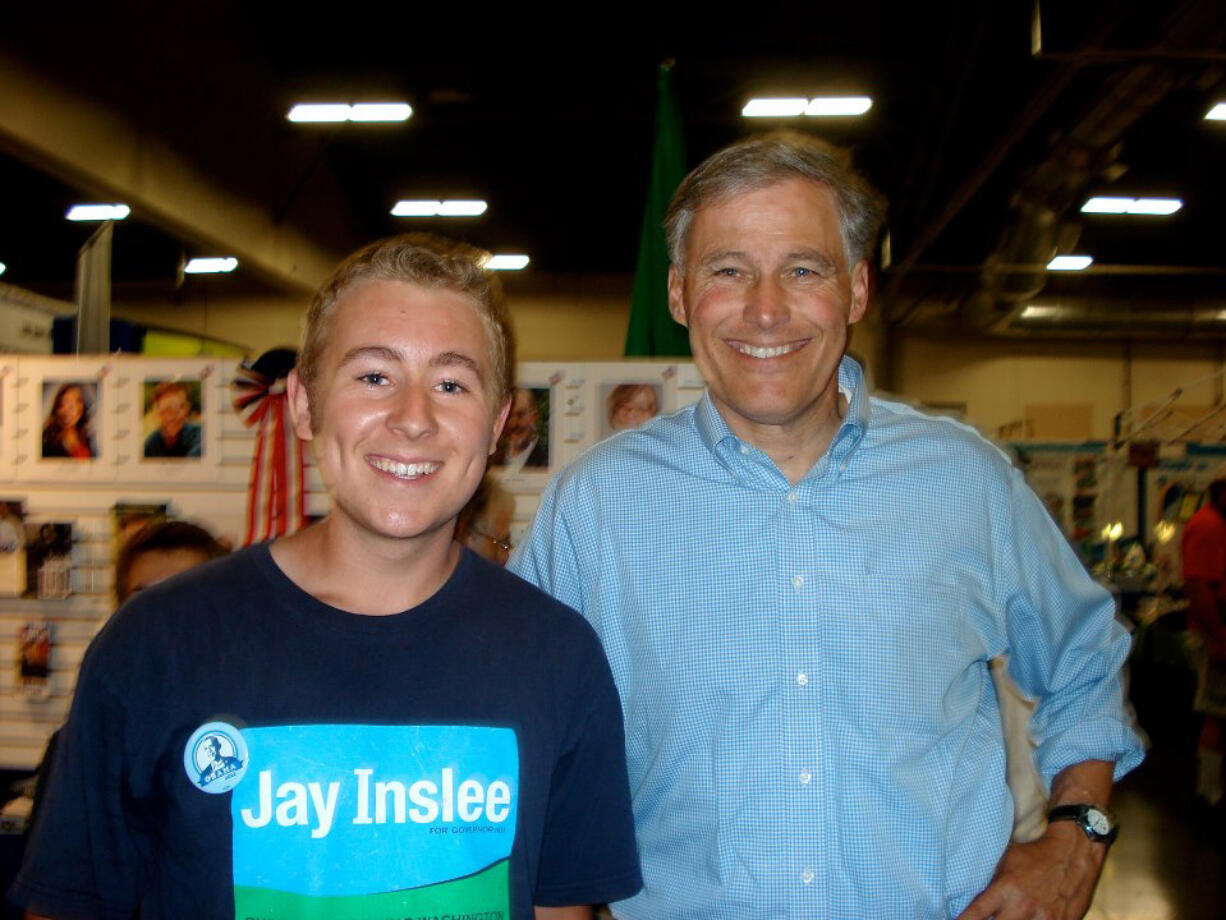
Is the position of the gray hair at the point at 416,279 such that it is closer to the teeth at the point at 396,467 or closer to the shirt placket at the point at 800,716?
the teeth at the point at 396,467

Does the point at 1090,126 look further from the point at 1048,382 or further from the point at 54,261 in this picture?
the point at 54,261

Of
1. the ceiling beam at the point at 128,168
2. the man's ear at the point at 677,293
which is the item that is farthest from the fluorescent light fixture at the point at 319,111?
the man's ear at the point at 677,293

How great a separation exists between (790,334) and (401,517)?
69 cm

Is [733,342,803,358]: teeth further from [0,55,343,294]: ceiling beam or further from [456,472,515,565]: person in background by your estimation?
[0,55,343,294]: ceiling beam

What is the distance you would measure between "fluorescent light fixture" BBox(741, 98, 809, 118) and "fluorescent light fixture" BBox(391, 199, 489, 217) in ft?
14.8

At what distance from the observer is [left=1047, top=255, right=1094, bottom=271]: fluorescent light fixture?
14336 millimetres

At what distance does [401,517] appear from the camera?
126cm

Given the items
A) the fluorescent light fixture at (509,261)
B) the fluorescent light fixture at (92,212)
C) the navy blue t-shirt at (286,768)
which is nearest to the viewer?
the navy blue t-shirt at (286,768)

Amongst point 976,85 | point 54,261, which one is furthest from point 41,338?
point 54,261

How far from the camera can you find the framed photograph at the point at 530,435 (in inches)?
119

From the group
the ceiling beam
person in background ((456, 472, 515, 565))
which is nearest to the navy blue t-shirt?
person in background ((456, 472, 515, 565))

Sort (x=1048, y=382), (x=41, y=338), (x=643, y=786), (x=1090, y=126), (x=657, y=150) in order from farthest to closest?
1. (x=1048, y=382)
2. (x=1090, y=126)
3. (x=41, y=338)
4. (x=657, y=150)
5. (x=643, y=786)

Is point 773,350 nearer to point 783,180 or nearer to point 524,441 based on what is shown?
point 783,180

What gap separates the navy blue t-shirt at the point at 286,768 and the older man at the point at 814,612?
0.36 metres
